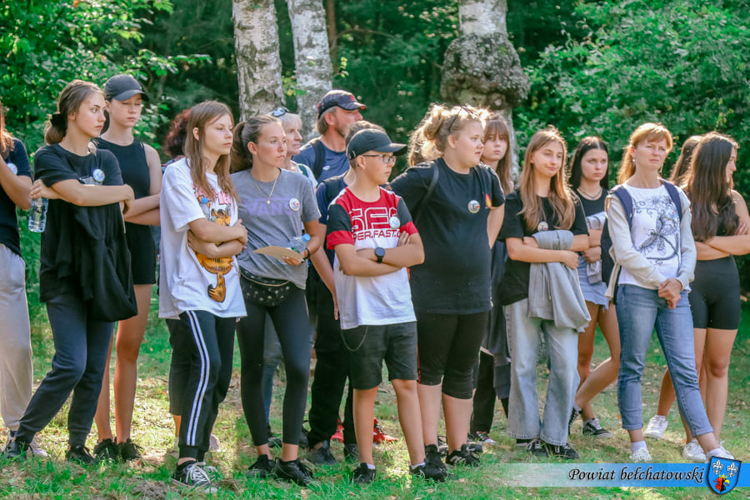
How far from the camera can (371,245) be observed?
4.73 metres

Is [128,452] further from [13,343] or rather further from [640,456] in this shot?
[640,456]

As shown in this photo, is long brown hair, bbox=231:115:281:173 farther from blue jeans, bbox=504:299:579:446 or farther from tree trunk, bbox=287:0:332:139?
tree trunk, bbox=287:0:332:139

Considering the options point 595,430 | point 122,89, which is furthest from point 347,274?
point 595,430

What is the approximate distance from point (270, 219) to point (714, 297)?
124 inches

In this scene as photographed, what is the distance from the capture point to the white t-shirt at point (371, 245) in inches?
184

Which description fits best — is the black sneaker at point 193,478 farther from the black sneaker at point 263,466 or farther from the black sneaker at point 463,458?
the black sneaker at point 463,458

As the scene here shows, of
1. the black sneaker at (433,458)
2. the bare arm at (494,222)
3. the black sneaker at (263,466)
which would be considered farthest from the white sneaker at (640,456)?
the black sneaker at (263,466)

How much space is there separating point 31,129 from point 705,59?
7.04 m

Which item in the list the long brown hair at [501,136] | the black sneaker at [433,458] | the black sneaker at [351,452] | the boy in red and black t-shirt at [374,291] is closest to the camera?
the boy in red and black t-shirt at [374,291]

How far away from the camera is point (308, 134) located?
851 centimetres

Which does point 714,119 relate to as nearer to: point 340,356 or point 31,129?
point 340,356

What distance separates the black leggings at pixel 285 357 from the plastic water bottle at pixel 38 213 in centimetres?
122

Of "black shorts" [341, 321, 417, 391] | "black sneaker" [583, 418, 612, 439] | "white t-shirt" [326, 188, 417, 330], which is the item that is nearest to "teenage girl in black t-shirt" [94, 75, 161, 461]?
"white t-shirt" [326, 188, 417, 330]

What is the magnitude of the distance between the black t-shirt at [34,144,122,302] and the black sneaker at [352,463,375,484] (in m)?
1.91
